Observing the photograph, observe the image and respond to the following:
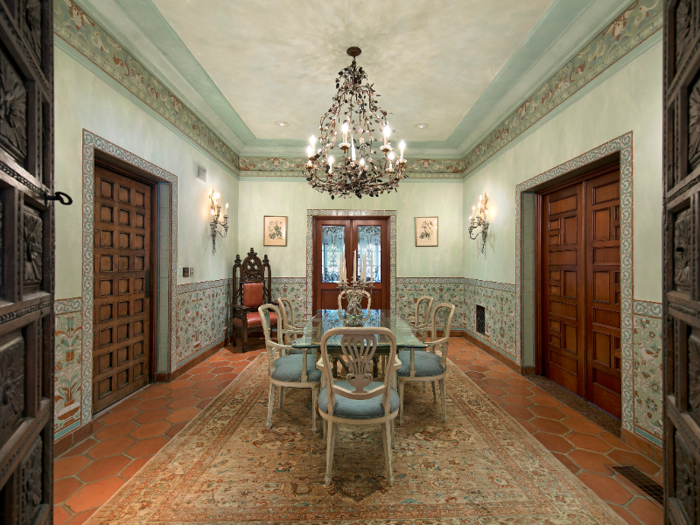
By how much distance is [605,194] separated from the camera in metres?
3.08

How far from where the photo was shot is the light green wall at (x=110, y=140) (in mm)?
2447

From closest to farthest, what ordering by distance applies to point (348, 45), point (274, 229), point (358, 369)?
point (358, 369)
point (348, 45)
point (274, 229)

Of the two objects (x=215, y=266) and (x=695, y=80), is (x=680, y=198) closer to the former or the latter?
(x=695, y=80)

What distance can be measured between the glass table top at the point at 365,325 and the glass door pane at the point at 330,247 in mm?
2363

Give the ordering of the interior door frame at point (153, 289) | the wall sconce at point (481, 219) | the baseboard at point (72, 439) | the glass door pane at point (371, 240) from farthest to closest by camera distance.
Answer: the glass door pane at point (371, 240) → the wall sconce at point (481, 219) → the interior door frame at point (153, 289) → the baseboard at point (72, 439)

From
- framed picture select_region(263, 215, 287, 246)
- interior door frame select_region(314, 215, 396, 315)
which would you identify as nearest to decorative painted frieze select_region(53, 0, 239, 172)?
framed picture select_region(263, 215, 287, 246)

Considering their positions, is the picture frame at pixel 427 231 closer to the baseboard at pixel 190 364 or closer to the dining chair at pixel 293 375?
the baseboard at pixel 190 364

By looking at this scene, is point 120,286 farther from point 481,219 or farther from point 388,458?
point 481,219

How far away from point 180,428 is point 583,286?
12.5ft

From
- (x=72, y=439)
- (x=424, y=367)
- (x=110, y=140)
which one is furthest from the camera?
(x=110, y=140)

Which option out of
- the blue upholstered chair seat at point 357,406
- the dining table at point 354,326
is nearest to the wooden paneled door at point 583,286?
the dining table at point 354,326

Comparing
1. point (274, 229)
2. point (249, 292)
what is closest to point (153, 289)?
point (249, 292)

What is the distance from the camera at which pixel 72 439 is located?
8.29 feet

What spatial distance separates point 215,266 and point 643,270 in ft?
15.9
